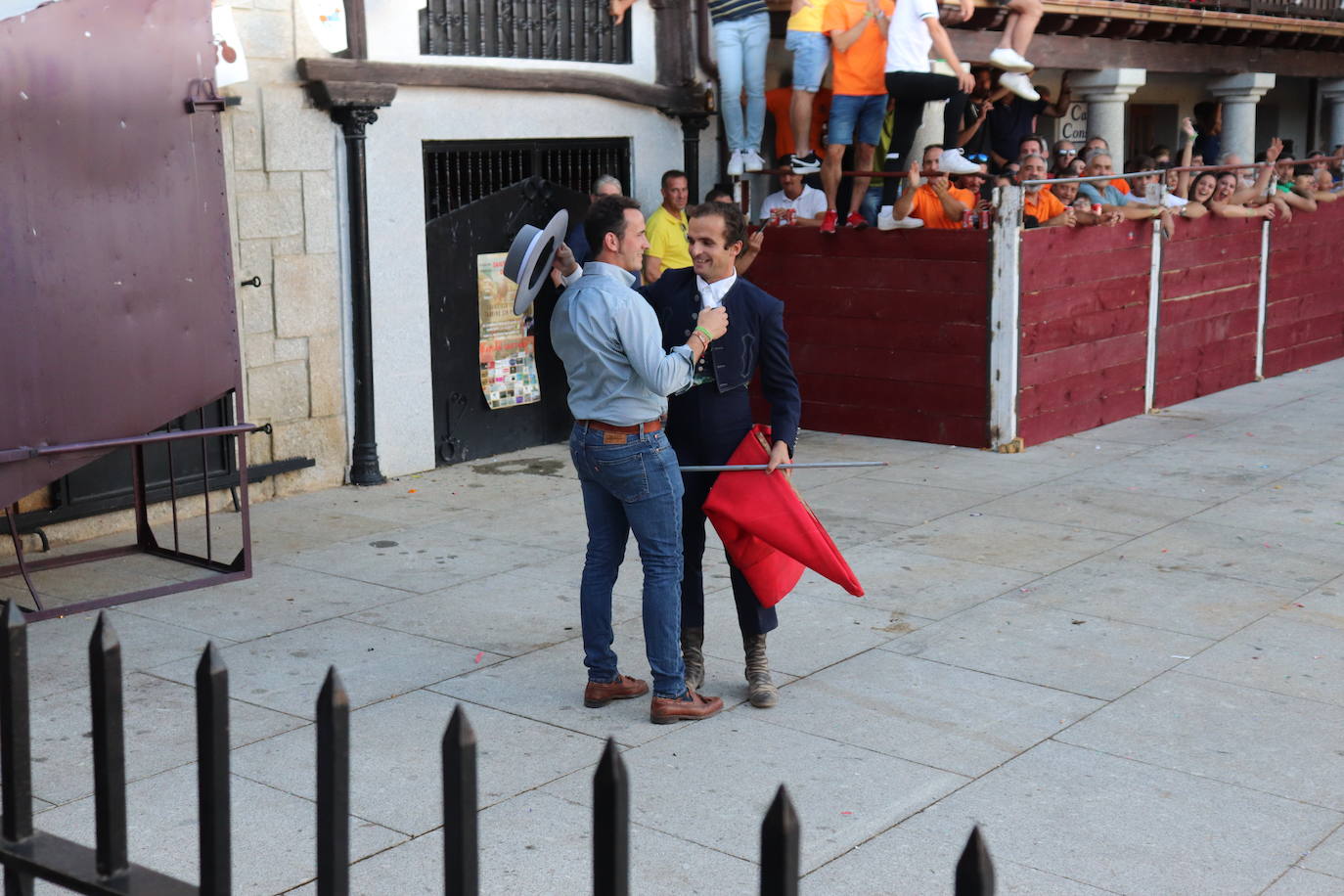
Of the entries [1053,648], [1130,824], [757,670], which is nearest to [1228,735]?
[1130,824]

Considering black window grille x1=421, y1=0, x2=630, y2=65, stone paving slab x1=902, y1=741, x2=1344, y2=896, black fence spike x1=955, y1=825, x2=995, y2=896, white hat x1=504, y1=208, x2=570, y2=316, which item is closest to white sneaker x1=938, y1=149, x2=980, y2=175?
black window grille x1=421, y1=0, x2=630, y2=65

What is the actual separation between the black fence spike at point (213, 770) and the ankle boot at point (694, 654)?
3.82 meters

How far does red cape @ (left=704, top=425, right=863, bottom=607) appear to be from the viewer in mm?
5570

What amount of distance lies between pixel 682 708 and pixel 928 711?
91 cm

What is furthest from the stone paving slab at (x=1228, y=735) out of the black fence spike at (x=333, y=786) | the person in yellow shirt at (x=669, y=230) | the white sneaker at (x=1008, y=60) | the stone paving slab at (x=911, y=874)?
→ the white sneaker at (x=1008, y=60)

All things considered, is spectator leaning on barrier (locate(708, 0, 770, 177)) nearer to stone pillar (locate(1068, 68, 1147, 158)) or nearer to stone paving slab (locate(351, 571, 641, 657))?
stone pillar (locate(1068, 68, 1147, 158))

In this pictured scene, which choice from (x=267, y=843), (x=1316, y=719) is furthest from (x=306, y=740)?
(x=1316, y=719)

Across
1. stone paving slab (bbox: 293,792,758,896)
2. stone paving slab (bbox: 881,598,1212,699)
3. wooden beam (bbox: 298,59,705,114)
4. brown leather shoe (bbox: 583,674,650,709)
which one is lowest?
stone paving slab (bbox: 881,598,1212,699)

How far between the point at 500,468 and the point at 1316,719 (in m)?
6.18

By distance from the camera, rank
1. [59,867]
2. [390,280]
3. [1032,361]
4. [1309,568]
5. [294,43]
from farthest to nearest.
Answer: [1032,361] → [390,280] → [294,43] → [1309,568] → [59,867]

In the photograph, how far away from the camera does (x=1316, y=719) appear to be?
5.55 meters

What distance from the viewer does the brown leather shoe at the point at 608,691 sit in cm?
570

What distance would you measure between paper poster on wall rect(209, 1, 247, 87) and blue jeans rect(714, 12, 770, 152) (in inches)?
169

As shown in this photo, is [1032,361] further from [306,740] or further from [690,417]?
[306,740]
